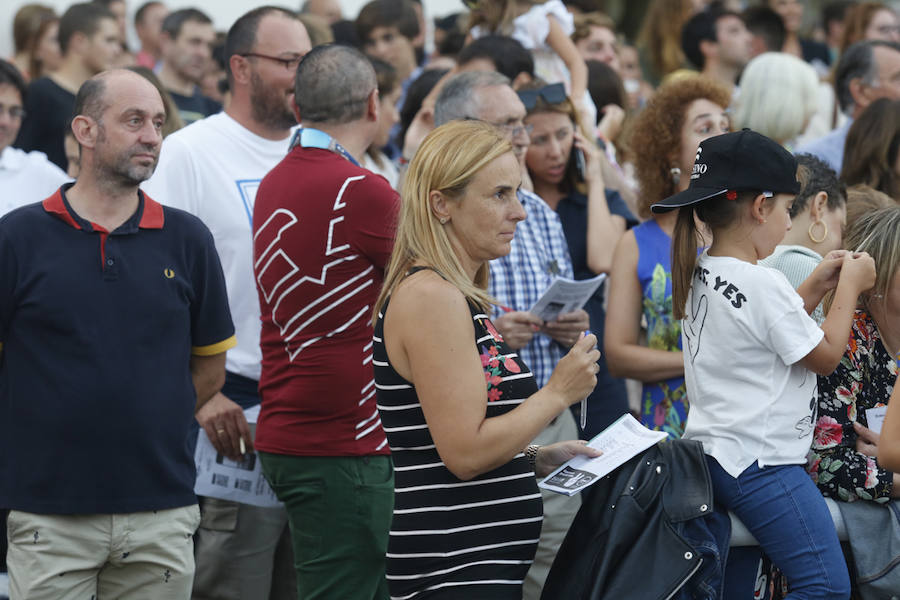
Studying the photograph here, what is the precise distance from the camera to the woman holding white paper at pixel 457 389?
8.44ft

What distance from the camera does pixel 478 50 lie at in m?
5.54

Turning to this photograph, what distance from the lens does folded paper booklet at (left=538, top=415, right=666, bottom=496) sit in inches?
108

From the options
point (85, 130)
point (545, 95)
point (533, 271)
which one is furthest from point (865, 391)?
point (85, 130)

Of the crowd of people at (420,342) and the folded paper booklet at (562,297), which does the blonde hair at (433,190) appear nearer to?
the crowd of people at (420,342)

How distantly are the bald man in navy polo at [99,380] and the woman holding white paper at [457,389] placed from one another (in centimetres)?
89

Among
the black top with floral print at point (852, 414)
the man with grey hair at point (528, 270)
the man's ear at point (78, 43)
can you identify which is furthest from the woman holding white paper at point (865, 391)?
the man's ear at point (78, 43)

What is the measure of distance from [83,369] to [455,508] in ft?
4.04

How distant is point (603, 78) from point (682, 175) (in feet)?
7.57

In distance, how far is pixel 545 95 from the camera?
4.93 metres

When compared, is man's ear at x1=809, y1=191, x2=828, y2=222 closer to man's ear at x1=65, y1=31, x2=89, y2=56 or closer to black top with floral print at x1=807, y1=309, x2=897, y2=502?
black top with floral print at x1=807, y1=309, x2=897, y2=502

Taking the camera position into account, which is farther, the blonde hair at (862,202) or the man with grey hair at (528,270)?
the man with grey hair at (528,270)

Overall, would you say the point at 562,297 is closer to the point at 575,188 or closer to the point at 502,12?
the point at 575,188

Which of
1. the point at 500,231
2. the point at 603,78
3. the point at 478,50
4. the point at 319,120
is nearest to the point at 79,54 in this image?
the point at 478,50

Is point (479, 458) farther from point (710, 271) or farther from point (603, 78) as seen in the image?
point (603, 78)
